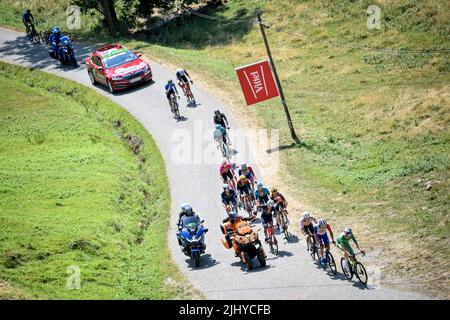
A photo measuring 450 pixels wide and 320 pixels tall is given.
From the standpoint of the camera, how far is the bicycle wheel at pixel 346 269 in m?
18.6

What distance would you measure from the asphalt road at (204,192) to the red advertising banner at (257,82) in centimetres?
262

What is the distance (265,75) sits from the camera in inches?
1177

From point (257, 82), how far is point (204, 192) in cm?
582

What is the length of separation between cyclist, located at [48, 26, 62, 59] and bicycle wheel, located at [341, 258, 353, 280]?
1197 inches

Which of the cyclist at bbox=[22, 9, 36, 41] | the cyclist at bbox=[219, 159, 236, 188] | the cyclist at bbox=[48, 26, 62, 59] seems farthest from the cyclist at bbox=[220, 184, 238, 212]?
the cyclist at bbox=[22, 9, 36, 41]

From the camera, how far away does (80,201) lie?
26438 millimetres

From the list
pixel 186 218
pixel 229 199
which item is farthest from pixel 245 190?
pixel 186 218

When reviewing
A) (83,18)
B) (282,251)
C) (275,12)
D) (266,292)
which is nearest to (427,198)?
(282,251)

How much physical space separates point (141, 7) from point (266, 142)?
24.2 metres

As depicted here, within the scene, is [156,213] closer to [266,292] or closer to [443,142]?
[266,292]

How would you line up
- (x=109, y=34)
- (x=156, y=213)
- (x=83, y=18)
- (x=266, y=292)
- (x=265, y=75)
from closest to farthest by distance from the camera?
1. (x=266, y=292)
2. (x=156, y=213)
3. (x=265, y=75)
4. (x=109, y=34)
5. (x=83, y=18)

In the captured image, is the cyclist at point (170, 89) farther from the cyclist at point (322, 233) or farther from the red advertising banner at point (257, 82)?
the cyclist at point (322, 233)

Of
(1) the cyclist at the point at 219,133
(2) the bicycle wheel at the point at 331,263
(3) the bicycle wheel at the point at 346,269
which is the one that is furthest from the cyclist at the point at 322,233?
(1) the cyclist at the point at 219,133

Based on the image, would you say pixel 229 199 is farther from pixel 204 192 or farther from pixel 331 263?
pixel 331 263
